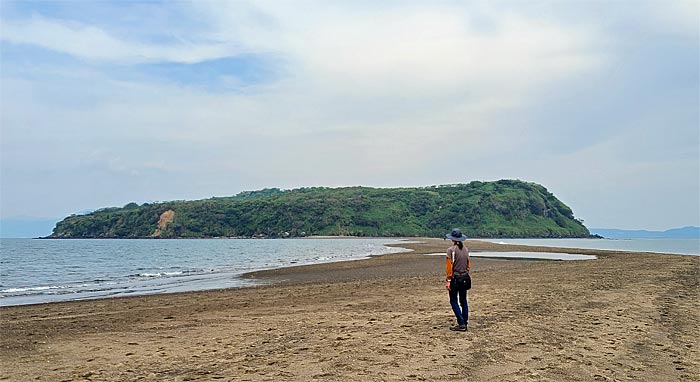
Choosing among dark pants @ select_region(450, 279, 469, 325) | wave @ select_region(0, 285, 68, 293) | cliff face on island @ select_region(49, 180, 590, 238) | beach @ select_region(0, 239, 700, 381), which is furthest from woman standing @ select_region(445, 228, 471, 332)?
cliff face on island @ select_region(49, 180, 590, 238)

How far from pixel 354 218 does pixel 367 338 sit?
171619 mm

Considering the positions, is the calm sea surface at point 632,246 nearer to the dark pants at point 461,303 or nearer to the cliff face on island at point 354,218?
the cliff face on island at point 354,218

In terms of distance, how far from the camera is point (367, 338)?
11.1 metres

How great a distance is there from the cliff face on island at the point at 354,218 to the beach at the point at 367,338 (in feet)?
515

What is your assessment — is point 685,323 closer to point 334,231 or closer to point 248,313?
point 248,313

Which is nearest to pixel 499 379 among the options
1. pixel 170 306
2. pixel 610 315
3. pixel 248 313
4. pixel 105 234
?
pixel 610 315

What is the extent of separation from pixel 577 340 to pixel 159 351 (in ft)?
26.5

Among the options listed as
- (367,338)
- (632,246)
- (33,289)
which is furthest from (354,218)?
(367,338)

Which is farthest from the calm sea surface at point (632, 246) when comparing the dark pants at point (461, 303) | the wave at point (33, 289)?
the wave at point (33, 289)

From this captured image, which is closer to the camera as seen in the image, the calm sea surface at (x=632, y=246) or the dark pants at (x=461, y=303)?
the dark pants at (x=461, y=303)

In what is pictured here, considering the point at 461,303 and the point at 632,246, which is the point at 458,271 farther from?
the point at 632,246

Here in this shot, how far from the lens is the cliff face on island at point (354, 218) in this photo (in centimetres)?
17775

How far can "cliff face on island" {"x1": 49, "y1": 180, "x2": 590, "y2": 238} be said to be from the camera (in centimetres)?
17775

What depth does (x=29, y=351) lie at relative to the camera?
11109 mm
